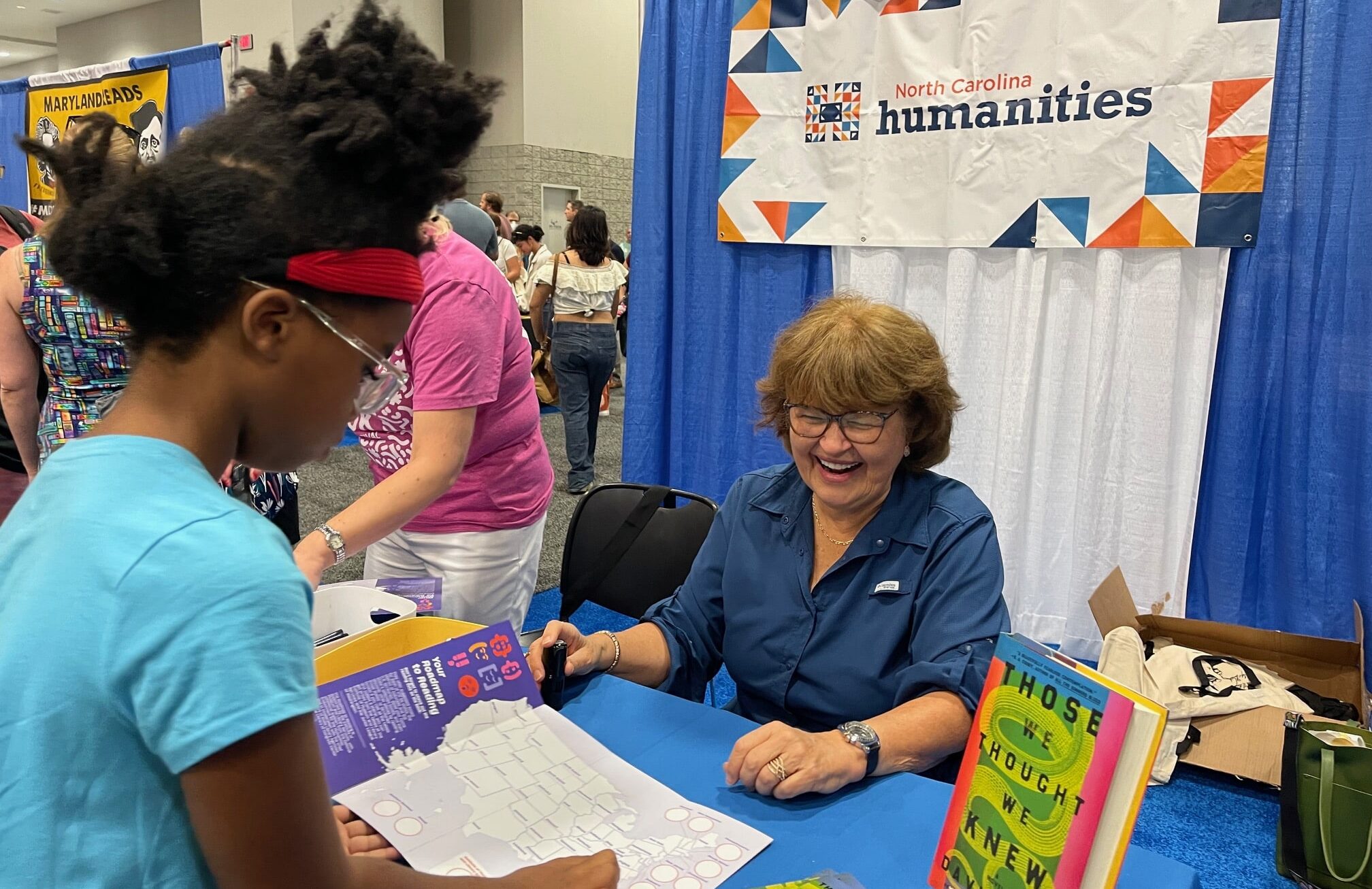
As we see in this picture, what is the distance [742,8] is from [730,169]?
0.58 m

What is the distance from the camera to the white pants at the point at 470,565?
1.73 meters

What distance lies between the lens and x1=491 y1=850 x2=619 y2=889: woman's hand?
75 cm

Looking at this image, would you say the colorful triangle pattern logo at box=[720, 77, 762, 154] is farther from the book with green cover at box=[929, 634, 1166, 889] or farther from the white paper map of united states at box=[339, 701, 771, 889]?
the book with green cover at box=[929, 634, 1166, 889]

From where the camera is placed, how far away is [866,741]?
1.16m

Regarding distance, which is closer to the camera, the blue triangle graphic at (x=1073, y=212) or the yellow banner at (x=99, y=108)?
the blue triangle graphic at (x=1073, y=212)

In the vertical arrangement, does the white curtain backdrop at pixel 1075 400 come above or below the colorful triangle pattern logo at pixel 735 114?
below

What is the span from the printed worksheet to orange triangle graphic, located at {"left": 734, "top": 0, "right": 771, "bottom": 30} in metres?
2.82

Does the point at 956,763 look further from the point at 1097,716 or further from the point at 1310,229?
the point at 1310,229

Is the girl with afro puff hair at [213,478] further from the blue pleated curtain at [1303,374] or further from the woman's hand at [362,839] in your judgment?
the blue pleated curtain at [1303,374]

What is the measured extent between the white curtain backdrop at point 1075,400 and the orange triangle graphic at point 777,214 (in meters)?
0.29

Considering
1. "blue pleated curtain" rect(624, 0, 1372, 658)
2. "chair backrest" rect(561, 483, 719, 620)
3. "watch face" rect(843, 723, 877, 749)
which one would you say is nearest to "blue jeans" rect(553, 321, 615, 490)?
"chair backrest" rect(561, 483, 719, 620)

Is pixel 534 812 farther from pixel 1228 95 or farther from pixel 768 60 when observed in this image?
pixel 768 60

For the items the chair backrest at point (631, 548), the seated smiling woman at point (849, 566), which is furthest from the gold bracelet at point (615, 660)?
the chair backrest at point (631, 548)

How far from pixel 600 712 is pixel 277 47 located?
0.94 m
